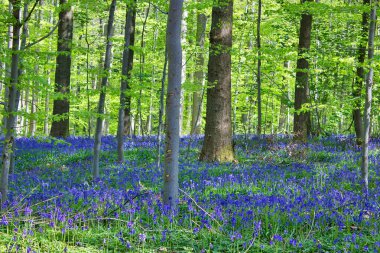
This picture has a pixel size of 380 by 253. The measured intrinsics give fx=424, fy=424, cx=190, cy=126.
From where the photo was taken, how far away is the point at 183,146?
583 inches

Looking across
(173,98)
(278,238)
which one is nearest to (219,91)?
(173,98)

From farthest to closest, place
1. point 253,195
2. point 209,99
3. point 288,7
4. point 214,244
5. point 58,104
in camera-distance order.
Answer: point 58,104 → point 209,99 → point 288,7 → point 253,195 → point 214,244

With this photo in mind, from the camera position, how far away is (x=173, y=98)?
5906 millimetres

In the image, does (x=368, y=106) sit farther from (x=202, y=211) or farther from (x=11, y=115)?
(x=11, y=115)

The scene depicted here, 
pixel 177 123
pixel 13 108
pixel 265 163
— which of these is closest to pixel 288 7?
pixel 265 163

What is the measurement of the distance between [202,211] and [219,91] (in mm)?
5576

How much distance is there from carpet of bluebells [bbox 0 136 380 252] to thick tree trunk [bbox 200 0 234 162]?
0.78m

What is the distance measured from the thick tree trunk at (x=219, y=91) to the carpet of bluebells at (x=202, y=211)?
78 cm

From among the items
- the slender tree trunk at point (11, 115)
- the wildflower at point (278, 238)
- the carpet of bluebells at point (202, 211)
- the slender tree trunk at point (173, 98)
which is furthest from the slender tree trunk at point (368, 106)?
the slender tree trunk at point (11, 115)

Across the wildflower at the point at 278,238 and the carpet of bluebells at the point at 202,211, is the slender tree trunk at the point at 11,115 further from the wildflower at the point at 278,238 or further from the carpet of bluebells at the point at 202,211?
the wildflower at the point at 278,238

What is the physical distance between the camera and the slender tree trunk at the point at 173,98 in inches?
233

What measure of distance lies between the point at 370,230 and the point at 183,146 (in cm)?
981

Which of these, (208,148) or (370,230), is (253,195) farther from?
(208,148)

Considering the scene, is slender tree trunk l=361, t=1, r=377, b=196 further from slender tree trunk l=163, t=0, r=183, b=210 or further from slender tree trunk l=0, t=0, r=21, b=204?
slender tree trunk l=0, t=0, r=21, b=204
